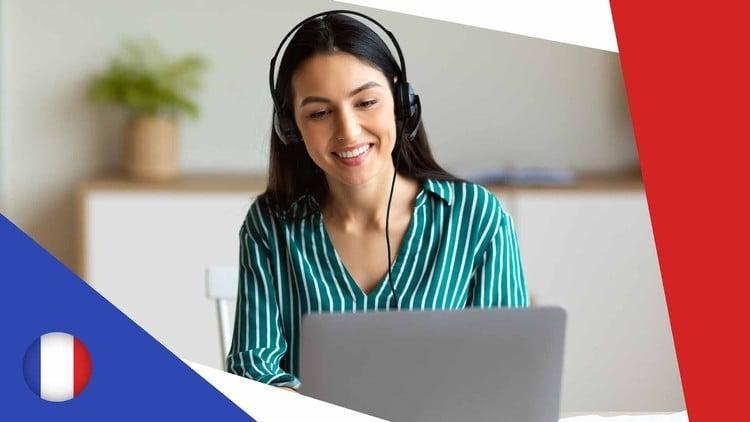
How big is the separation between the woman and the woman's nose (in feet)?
0.11

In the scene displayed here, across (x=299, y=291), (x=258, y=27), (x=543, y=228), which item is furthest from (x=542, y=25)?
(x=258, y=27)

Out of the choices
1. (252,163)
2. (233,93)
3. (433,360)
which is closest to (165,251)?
(252,163)

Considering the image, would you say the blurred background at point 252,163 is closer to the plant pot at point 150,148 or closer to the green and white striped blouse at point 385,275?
the plant pot at point 150,148

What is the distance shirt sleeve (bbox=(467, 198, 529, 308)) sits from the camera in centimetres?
139

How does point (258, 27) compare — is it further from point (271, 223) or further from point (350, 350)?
point (350, 350)

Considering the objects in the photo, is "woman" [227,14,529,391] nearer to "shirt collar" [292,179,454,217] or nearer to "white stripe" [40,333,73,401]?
"shirt collar" [292,179,454,217]

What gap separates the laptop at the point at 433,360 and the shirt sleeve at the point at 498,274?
1.58 feet

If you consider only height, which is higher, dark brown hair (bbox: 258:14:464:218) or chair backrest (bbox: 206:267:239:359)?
dark brown hair (bbox: 258:14:464:218)

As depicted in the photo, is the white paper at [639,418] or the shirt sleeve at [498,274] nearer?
the white paper at [639,418]

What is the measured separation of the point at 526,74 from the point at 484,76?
0.14 m

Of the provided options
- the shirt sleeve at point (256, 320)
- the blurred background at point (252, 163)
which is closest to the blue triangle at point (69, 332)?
the shirt sleeve at point (256, 320)

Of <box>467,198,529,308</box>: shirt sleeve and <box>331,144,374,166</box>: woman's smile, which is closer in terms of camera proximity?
<box>331,144,374,166</box>: woman's smile

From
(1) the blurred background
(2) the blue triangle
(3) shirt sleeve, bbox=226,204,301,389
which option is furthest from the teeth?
(1) the blurred background

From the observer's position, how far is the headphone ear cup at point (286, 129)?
4.28ft
